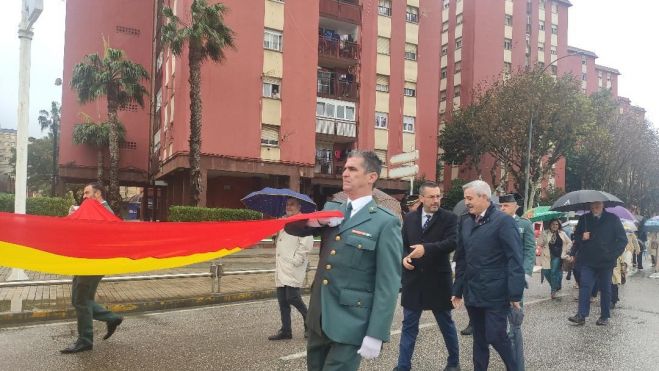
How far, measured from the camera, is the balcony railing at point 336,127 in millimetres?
33531

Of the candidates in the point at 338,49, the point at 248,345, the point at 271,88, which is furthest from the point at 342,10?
the point at 248,345

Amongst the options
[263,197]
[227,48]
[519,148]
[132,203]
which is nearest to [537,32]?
[519,148]

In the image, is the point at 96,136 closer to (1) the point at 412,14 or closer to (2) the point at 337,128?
(2) the point at 337,128

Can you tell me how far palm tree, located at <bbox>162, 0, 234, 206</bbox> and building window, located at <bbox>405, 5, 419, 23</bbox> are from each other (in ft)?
54.7

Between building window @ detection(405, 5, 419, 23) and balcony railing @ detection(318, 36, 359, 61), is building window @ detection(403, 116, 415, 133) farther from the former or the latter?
building window @ detection(405, 5, 419, 23)

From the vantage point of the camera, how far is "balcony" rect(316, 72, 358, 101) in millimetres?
34219

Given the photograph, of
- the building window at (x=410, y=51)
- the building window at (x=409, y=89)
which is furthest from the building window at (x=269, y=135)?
the building window at (x=410, y=51)

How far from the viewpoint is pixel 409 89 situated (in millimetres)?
37906

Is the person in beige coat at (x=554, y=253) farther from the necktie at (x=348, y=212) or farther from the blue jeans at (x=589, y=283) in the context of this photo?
the necktie at (x=348, y=212)

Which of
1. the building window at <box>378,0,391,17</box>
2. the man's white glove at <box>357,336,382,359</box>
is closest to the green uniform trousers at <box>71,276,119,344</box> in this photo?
the man's white glove at <box>357,336,382,359</box>

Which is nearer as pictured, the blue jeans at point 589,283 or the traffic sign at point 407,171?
the blue jeans at point 589,283

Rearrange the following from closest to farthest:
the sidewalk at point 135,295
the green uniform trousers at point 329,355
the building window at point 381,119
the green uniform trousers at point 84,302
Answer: the green uniform trousers at point 329,355
the green uniform trousers at point 84,302
the sidewalk at point 135,295
the building window at point 381,119

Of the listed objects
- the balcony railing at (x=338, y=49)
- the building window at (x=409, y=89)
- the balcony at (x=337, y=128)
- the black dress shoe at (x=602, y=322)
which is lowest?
the black dress shoe at (x=602, y=322)

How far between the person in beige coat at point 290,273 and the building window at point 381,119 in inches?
1185
